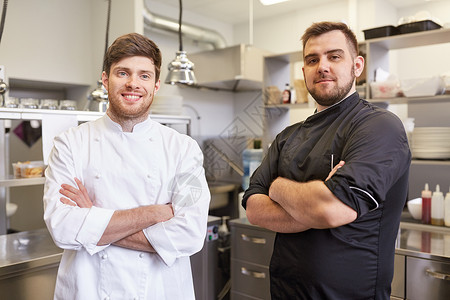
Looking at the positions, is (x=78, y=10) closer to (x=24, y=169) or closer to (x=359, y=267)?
(x=24, y=169)

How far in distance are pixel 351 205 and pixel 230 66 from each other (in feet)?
11.5

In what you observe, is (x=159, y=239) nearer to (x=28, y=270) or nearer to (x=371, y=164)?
(x=371, y=164)

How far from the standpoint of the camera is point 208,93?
5.46m

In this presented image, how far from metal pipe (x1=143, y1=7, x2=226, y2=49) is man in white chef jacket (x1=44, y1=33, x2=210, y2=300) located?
291cm

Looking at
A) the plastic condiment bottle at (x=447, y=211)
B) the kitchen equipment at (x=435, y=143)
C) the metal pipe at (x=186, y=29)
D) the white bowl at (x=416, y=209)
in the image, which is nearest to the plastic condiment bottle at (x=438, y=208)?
the plastic condiment bottle at (x=447, y=211)

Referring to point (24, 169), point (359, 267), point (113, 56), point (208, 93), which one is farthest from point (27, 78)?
point (359, 267)

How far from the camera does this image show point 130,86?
154cm

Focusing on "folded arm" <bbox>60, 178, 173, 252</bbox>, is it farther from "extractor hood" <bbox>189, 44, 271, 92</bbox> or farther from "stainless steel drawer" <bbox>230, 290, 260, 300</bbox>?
"extractor hood" <bbox>189, 44, 271, 92</bbox>

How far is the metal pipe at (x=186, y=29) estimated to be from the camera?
435cm

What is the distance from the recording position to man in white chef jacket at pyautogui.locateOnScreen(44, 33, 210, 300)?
1462 mm

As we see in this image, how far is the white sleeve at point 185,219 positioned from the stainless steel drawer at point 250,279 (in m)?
1.32

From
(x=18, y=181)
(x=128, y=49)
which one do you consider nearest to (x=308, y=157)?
(x=128, y=49)

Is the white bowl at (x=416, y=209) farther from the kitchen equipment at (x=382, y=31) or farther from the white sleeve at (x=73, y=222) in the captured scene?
the white sleeve at (x=73, y=222)

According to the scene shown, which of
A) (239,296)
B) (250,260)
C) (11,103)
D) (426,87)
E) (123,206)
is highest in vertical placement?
(426,87)
